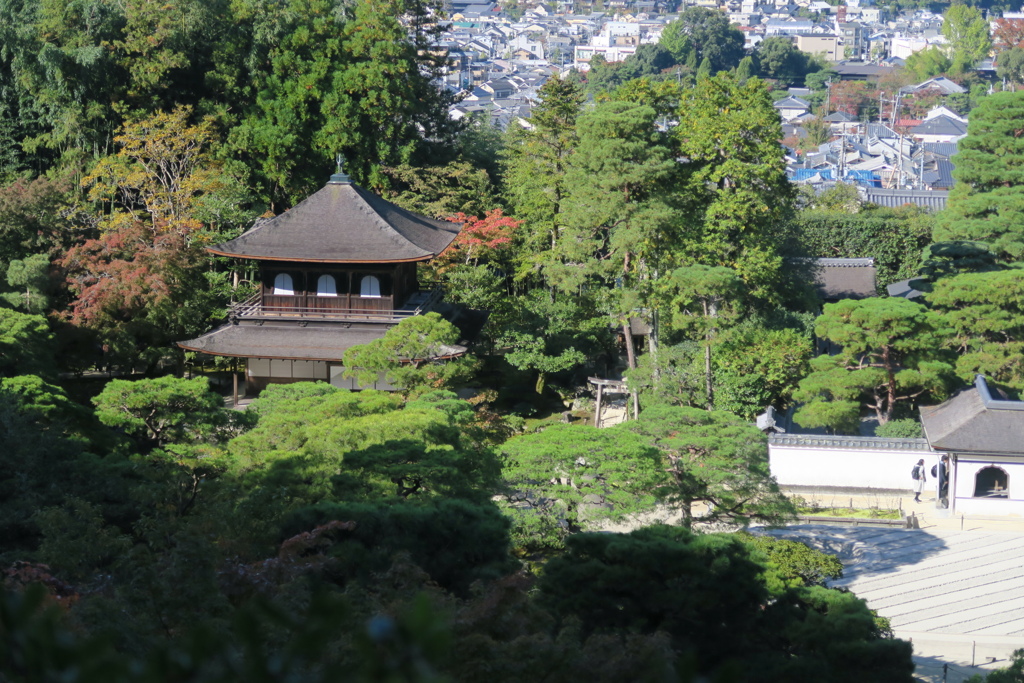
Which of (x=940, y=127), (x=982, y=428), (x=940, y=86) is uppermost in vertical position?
(x=940, y=86)

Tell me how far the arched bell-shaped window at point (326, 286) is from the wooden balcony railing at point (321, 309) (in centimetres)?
15

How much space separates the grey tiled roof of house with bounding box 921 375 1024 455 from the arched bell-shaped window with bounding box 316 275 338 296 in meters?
12.8

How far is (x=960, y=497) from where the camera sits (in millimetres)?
20359

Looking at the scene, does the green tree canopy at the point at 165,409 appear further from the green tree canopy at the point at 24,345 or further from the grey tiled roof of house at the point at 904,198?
the grey tiled roof of house at the point at 904,198

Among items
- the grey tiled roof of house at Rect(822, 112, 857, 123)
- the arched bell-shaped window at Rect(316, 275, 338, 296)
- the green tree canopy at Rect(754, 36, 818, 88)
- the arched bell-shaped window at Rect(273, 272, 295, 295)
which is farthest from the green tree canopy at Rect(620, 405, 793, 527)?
the green tree canopy at Rect(754, 36, 818, 88)

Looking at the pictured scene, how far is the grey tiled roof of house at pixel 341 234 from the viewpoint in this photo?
928 inches

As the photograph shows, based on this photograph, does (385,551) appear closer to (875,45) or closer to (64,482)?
(64,482)

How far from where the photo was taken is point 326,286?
962 inches

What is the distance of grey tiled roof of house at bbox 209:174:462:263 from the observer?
23.6 meters

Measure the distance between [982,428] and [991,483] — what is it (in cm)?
131

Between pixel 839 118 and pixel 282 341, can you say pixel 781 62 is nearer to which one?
pixel 839 118

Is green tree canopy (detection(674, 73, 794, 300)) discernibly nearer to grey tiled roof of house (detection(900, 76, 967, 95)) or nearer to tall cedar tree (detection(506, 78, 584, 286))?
tall cedar tree (detection(506, 78, 584, 286))

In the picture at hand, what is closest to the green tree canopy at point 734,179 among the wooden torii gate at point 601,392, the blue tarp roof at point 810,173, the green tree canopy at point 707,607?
the wooden torii gate at point 601,392

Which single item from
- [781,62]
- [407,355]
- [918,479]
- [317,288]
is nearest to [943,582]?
[918,479]
